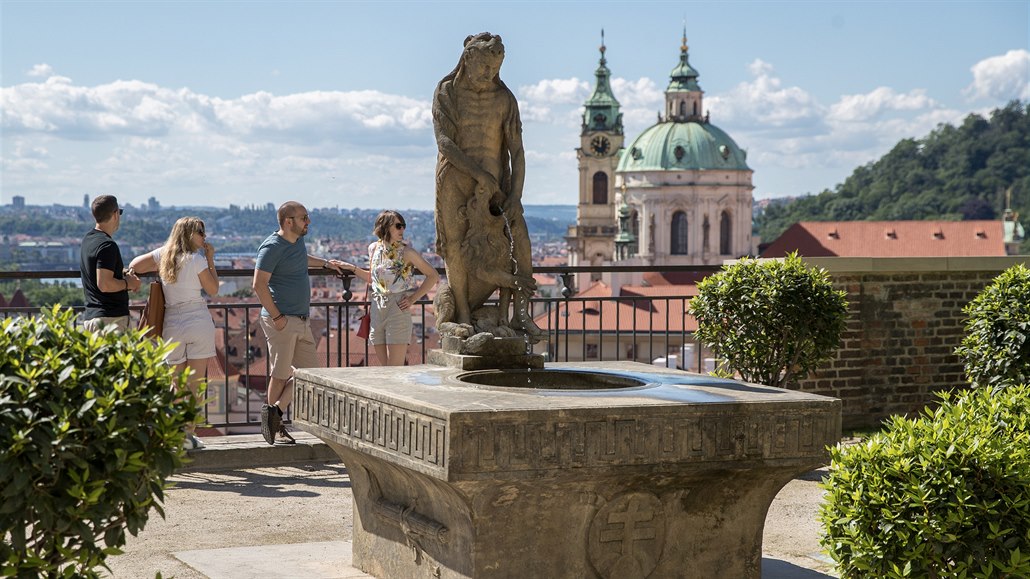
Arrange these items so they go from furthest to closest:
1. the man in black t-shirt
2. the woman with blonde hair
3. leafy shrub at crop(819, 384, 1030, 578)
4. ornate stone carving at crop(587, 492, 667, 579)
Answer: the woman with blonde hair, the man in black t-shirt, ornate stone carving at crop(587, 492, 667, 579), leafy shrub at crop(819, 384, 1030, 578)

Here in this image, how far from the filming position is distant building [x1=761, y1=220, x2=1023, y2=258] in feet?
332

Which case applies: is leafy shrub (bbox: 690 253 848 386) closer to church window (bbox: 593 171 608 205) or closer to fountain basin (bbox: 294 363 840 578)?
fountain basin (bbox: 294 363 840 578)

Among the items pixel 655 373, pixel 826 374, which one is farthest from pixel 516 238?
pixel 826 374

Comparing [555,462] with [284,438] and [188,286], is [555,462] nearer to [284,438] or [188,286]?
[188,286]

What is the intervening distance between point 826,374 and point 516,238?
5071 millimetres

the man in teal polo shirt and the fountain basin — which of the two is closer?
the fountain basin

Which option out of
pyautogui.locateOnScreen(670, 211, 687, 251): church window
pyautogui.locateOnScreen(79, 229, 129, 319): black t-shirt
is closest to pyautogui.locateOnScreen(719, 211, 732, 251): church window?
pyautogui.locateOnScreen(670, 211, 687, 251): church window

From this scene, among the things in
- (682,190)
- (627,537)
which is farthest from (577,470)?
Result: (682,190)

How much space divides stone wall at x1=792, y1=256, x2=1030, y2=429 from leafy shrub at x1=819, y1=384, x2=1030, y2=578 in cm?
664

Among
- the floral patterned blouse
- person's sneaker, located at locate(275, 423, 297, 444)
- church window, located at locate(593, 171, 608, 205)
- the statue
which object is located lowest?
person's sneaker, located at locate(275, 423, 297, 444)

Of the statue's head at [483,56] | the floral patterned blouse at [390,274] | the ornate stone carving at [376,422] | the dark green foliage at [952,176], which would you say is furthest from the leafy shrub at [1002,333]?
the dark green foliage at [952,176]

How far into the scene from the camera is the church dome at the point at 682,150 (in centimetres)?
13550

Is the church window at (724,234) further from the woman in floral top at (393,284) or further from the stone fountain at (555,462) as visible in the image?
the stone fountain at (555,462)

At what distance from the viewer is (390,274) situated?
953 cm
